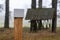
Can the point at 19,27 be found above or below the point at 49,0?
below

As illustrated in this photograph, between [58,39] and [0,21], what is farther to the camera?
[0,21]

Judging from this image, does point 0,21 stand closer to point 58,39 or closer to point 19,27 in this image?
point 58,39

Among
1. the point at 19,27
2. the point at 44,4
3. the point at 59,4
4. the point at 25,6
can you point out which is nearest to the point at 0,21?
the point at 25,6

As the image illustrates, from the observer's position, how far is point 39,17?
35.7 ft

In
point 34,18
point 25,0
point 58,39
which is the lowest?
point 58,39

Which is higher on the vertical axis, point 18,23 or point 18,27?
point 18,23

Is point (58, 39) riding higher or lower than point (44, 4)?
lower

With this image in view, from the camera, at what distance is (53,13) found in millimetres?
11172

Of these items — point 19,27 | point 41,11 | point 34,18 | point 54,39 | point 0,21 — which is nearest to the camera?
point 19,27

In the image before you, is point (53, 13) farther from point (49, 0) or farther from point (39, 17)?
point (49, 0)

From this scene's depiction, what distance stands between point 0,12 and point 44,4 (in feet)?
12.0

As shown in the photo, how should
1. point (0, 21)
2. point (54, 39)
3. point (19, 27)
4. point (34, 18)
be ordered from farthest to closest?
point (0, 21) < point (34, 18) < point (54, 39) < point (19, 27)

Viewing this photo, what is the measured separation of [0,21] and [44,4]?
12.7 feet

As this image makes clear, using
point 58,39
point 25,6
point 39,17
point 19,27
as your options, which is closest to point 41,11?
point 39,17
